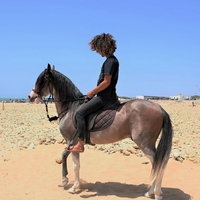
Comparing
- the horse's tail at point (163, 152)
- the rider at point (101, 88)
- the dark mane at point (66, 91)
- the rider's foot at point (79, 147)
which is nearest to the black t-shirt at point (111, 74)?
the rider at point (101, 88)

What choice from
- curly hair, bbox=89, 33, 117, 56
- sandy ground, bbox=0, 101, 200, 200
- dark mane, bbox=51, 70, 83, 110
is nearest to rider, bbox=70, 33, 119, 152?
curly hair, bbox=89, 33, 117, 56

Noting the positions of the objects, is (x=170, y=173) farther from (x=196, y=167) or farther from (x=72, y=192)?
(x=72, y=192)

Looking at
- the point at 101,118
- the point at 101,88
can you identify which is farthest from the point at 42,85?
the point at 101,118

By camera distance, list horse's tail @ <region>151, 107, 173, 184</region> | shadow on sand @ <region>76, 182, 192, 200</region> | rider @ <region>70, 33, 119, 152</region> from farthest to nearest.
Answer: shadow on sand @ <region>76, 182, 192, 200</region> → rider @ <region>70, 33, 119, 152</region> → horse's tail @ <region>151, 107, 173, 184</region>

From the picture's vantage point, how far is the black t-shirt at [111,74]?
18.5 ft

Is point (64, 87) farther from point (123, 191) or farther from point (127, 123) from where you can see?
point (123, 191)

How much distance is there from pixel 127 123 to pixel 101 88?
2.74 feet

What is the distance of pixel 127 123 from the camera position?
5.68 m

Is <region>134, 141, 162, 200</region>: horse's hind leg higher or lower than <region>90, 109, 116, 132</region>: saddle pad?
lower

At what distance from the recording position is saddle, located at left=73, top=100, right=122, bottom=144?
5.79 metres

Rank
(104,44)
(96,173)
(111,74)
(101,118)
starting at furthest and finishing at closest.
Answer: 1. (96,173)
2. (101,118)
3. (104,44)
4. (111,74)

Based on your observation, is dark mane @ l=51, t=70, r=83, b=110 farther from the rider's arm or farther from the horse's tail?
the horse's tail

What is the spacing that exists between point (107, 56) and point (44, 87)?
1500 mm

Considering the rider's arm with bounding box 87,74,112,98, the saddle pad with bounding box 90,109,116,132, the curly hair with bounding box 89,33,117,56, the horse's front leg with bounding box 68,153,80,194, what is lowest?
the horse's front leg with bounding box 68,153,80,194
